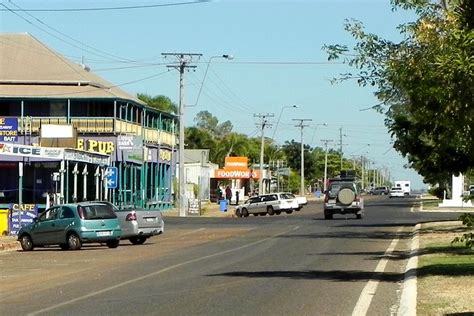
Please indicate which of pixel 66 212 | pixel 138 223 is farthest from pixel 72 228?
pixel 138 223

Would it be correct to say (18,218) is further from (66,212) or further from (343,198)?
(343,198)

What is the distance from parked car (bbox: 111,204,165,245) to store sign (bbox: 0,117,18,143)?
26.5 meters

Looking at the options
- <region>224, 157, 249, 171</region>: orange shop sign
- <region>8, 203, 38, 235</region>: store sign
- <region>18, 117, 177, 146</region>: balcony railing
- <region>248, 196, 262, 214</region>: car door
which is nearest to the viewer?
<region>8, 203, 38, 235</region>: store sign

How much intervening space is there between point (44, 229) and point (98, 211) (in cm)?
193

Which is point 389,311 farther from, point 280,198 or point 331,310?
point 280,198

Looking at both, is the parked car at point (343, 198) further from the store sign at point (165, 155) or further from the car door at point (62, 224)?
the car door at point (62, 224)

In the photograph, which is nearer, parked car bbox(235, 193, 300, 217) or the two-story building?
the two-story building

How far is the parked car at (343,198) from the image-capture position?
5312 centimetres

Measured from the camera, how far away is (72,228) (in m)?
31.0

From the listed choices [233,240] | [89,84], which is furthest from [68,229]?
[89,84]

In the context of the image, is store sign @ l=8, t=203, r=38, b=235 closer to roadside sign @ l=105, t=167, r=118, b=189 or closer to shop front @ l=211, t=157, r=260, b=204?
roadside sign @ l=105, t=167, r=118, b=189

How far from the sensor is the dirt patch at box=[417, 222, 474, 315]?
519 inches

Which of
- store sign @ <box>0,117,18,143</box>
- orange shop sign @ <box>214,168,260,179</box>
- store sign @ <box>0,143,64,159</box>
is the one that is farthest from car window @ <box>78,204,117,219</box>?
orange shop sign @ <box>214,168,260,179</box>

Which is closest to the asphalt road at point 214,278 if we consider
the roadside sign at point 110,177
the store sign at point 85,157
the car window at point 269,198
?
the store sign at point 85,157
